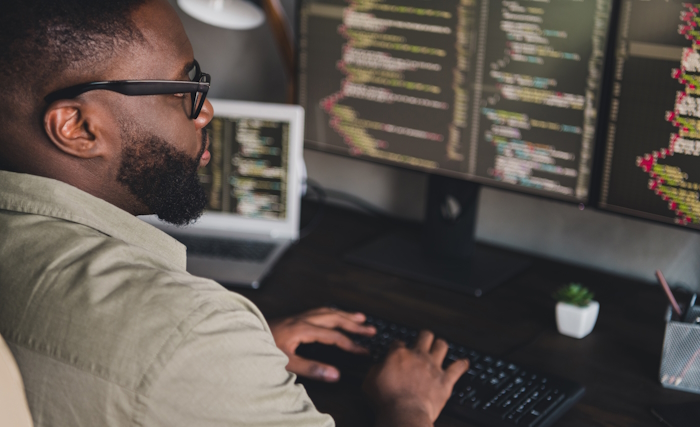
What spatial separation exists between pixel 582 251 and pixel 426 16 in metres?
0.56

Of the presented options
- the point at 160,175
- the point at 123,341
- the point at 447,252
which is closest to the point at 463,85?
the point at 447,252

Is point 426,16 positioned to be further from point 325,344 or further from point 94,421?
point 94,421

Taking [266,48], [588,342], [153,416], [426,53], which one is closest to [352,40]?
[426,53]

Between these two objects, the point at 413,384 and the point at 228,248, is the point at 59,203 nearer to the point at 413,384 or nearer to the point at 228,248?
the point at 413,384

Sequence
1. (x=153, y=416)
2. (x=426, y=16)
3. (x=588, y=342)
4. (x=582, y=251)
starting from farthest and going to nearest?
(x=582, y=251) → (x=426, y=16) → (x=588, y=342) → (x=153, y=416)

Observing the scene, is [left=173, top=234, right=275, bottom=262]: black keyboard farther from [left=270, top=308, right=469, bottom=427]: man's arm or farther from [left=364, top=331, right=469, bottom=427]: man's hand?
[left=364, top=331, right=469, bottom=427]: man's hand

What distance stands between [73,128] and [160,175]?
0.42 ft

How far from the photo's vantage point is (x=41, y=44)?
0.73m

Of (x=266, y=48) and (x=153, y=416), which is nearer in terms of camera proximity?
(x=153, y=416)

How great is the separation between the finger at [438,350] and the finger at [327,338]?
0.35ft

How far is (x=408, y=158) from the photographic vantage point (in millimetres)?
1398

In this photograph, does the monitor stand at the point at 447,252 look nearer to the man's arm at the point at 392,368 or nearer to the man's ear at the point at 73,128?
the man's arm at the point at 392,368

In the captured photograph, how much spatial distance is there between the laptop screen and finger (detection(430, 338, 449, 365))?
1.84 feet

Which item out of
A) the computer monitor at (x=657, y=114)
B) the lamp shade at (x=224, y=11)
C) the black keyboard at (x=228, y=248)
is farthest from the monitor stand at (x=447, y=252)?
the lamp shade at (x=224, y=11)
